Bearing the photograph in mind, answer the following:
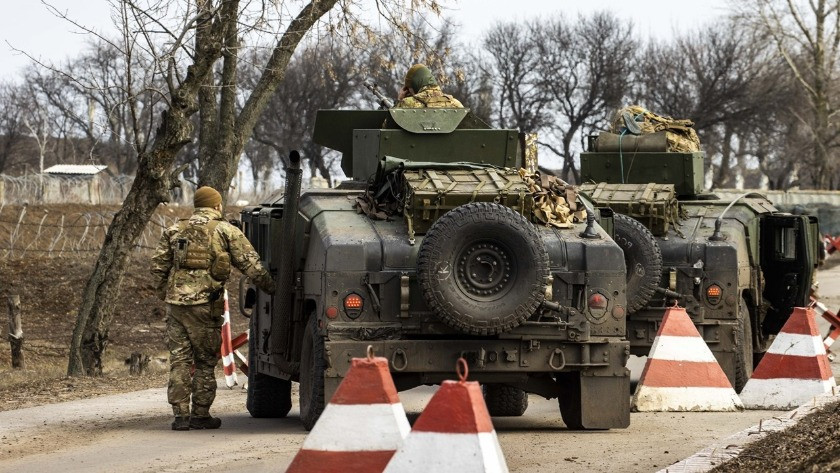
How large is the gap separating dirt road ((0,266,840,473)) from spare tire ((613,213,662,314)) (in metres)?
1.23

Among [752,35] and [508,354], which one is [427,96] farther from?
[752,35]

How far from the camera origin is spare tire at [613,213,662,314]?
14.4m

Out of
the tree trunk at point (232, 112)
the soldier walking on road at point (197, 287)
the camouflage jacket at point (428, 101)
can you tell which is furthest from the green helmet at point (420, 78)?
the tree trunk at point (232, 112)

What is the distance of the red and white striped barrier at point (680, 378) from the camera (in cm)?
1275

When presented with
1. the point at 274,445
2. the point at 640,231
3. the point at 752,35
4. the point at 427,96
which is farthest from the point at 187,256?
the point at 752,35

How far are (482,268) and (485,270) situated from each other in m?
0.02

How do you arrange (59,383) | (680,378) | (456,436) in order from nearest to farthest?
(456,436) → (680,378) → (59,383)

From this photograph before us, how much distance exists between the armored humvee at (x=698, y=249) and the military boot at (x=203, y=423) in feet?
13.0

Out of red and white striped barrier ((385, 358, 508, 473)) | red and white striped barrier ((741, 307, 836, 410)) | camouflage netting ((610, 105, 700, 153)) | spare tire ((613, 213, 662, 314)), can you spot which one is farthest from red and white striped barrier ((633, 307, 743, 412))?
red and white striped barrier ((385, 358, 508, 473))

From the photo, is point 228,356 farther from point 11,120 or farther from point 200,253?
point 11,120

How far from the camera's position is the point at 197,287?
12.2m

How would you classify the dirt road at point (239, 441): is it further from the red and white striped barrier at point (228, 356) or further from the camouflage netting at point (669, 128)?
the camouflage netting at point (669, 128)

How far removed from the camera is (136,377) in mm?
17875

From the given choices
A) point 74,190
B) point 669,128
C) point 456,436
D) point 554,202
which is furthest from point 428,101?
point 74,190
